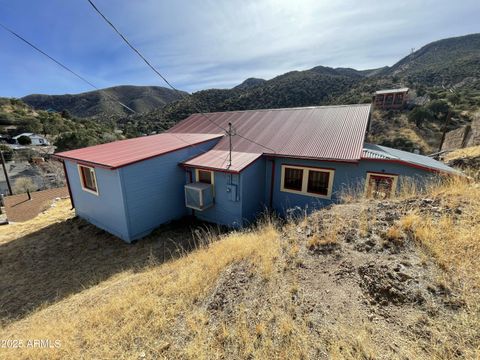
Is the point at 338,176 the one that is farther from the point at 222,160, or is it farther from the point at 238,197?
the point at 222,160

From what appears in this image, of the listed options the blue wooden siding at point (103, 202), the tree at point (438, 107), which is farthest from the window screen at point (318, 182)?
the tree at point (438, 107)

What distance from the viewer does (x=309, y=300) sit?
281cm

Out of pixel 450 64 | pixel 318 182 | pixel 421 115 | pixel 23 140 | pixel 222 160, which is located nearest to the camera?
pixel 318 182

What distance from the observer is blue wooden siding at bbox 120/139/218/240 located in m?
7.97

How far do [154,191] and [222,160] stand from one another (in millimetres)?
3146

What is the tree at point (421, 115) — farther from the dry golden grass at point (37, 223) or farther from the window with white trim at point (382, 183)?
the dry golden grass at point (37, 223)

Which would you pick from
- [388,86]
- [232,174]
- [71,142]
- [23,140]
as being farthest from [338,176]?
[23,140]

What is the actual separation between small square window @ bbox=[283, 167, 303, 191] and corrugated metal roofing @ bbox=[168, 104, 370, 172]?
0.77m

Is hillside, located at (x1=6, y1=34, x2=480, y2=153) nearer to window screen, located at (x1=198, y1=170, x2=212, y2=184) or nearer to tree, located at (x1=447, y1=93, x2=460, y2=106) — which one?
tree, located at (x1=447, y1=93, x2=460, y2=106)

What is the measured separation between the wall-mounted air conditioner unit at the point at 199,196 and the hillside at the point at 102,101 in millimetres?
58537

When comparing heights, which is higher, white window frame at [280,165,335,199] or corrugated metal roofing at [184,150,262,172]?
corrugated metal roofing at [184,150,262,172]

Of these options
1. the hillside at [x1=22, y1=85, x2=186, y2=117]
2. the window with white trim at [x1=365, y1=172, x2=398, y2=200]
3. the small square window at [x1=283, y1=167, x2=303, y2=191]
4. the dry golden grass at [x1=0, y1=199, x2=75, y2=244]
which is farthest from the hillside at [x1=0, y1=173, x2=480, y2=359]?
Result: the hillside at [x1=22, y1=85, x2=186, y2=117]

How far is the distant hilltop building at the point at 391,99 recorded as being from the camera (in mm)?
38219

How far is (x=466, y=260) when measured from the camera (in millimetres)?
2643
